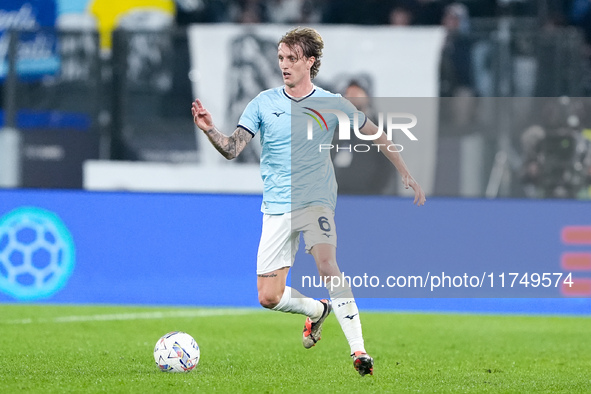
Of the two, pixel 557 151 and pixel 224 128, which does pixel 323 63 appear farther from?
pixel 557 151

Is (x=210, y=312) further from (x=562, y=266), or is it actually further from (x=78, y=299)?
(x=562, y=266)

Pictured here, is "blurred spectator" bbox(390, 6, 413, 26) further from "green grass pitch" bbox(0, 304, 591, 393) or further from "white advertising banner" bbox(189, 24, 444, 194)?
"green grass pitch" bbox(0, 304, 591, 393)

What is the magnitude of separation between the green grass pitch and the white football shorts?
734mm

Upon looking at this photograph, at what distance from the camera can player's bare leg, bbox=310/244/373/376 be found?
6109 millimetres

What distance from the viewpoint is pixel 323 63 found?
11.6 metres

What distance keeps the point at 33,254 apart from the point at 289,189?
198 inches

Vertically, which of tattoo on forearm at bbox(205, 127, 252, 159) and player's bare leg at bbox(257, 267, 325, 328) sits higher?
tattoo on forearm at bbox(205, 127, 252, 159)

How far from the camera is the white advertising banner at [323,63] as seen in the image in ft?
37.8

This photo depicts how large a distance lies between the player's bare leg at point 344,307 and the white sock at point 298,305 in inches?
17.6

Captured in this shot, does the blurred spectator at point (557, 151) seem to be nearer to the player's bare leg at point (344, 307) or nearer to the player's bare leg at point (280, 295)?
the player's bare leg at point (280, 295)

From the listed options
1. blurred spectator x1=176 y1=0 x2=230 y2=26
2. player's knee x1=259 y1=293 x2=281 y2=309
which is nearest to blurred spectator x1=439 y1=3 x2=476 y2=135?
blurred spectator x1=176 y1=0 x2=230 y2=26

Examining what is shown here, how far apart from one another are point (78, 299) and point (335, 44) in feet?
13.2

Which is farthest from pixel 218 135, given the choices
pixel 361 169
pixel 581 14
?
pixel 581 14

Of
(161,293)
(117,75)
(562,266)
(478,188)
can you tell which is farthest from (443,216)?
(117,75)
